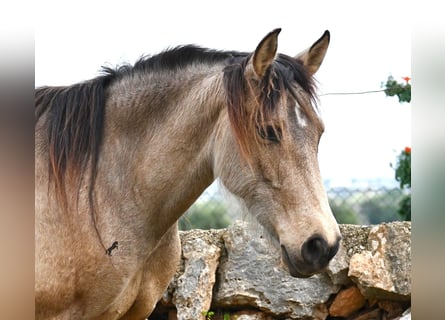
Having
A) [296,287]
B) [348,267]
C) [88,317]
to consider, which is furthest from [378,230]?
[88,317]

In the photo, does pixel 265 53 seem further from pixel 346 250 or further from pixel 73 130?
pixel 346 250

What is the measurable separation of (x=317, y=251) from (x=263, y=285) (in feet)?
6.09

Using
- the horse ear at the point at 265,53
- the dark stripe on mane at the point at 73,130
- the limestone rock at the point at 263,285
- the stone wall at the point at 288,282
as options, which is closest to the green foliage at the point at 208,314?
the stone wall at the point at 288,282

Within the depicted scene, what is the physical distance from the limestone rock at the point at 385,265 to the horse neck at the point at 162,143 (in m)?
1.62

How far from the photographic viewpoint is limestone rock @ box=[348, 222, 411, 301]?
3656mm

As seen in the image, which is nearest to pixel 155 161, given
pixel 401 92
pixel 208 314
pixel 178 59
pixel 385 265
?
pixel 178 59

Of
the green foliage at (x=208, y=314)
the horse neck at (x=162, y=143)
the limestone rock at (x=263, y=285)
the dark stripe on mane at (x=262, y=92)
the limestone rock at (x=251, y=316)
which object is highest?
the dark stripe on mane at (x=262, y=92)

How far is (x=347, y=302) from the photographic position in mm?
3834

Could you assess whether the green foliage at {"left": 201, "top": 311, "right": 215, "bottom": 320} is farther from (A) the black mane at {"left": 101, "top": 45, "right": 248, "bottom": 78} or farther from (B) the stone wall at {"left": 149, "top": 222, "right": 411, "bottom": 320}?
(A) the black mane at {"left": 101, "top": 45, "right": 248, "bottom": 78}

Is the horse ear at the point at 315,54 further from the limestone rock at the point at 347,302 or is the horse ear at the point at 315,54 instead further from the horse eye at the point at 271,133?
the limestone rock at the point at 347,302

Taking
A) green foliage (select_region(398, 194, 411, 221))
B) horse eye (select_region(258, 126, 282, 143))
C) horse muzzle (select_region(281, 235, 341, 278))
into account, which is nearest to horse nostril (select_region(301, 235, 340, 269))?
horse muzzle (select_region(281, 235, 341, 278))

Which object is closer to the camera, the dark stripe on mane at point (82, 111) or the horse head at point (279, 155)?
the horse head at point (279, 155)

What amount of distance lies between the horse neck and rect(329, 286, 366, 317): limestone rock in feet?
5.69

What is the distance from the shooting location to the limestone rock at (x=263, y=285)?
151 inches
